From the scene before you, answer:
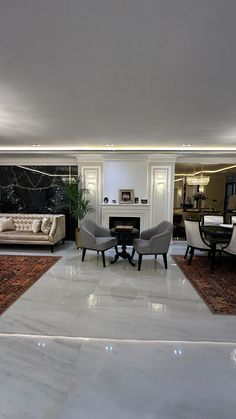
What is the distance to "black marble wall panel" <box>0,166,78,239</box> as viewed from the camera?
7512 millimetres

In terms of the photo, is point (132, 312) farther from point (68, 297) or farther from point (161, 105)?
point (161, 105)

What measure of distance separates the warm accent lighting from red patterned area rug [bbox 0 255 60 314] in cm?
420

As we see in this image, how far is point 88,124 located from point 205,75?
2256 millimetres

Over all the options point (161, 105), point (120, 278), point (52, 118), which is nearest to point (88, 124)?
point (52, 118)

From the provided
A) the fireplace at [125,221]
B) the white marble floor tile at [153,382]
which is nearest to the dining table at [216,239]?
the fireplace at [125,221]

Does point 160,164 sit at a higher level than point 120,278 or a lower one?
higher

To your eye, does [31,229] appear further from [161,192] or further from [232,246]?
[232,246]

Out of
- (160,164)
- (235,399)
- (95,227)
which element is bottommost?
(235,399)

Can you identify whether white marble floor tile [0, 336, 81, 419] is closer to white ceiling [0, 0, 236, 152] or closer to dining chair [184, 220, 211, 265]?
white ceiling [0, 0, 236, 152]

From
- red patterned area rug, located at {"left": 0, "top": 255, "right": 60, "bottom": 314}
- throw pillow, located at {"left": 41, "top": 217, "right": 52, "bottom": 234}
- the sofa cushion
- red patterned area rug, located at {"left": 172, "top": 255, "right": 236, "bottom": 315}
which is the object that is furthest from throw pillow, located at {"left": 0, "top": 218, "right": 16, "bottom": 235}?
red patterned area rug, located at {"left": 172, "top": 255, "right": 236, "bottom": 315}

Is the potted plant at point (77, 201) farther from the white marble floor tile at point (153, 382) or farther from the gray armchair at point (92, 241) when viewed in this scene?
the white marble floor tile at point (153, 382)

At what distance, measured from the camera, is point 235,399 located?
186 centimetres

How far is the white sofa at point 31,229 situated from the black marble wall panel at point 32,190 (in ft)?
1.88

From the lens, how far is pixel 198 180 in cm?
714
